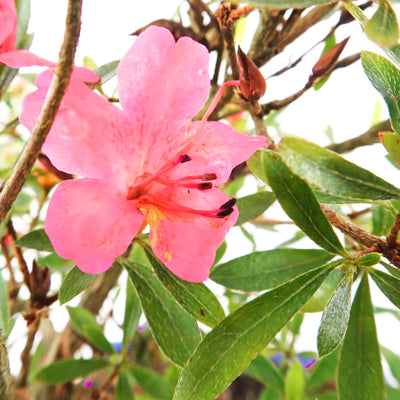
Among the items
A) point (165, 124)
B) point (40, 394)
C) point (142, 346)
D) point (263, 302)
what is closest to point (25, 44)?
point (165, 124)

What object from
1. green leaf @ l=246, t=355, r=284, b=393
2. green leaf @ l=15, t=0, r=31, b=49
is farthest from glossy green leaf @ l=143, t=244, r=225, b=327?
green leaf @ l=246, t=355, r=284, b=393

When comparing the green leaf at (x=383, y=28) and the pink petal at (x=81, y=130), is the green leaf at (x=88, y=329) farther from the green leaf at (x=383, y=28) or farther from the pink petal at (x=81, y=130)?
the green leaf at (x=383, y=28)

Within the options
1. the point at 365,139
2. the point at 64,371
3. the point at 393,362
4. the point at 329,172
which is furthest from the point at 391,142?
the point at 393,362

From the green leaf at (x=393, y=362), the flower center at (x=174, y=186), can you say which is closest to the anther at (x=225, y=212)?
the flower center at (x=174, y=186)

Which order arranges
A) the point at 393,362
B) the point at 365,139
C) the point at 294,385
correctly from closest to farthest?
1. the point at 365,139
2. the point at 294,385
3. the point at 393,362

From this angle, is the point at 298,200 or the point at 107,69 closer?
the point at 298,200

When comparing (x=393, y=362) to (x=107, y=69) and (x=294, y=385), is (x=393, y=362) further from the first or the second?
(x=107, y=69)

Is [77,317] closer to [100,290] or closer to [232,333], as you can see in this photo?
[100,290]
